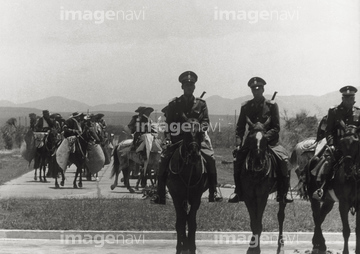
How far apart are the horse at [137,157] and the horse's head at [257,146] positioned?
10.9 metres

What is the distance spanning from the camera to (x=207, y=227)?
49.6 feet

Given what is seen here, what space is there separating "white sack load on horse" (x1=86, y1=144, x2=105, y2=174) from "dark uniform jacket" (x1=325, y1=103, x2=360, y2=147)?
14.1 metres

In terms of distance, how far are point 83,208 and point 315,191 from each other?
6.68 m

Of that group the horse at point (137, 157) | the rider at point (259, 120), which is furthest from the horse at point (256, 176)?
the horse at point (137, 157)

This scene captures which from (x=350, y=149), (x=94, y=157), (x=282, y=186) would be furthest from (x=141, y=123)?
(x=350, y=149)

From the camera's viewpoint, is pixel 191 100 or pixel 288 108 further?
pixel 288 108

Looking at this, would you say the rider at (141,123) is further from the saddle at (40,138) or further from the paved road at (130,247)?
the paved road at (130,247)

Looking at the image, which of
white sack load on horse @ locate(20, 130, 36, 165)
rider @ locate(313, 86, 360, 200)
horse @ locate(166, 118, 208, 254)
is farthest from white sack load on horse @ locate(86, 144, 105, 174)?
rider @ locate(313, 86, 360, 200)

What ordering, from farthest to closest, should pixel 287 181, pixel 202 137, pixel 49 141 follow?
pixel 49 141
pixel 287 181
pixel 202 137

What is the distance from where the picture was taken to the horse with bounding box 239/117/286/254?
11594mm

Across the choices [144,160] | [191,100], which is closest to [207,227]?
[191,100]

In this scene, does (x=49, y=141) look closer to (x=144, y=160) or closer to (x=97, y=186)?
(x=97, y=186)

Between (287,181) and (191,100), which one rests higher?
(191,100)

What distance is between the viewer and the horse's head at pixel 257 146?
11.5 metres
